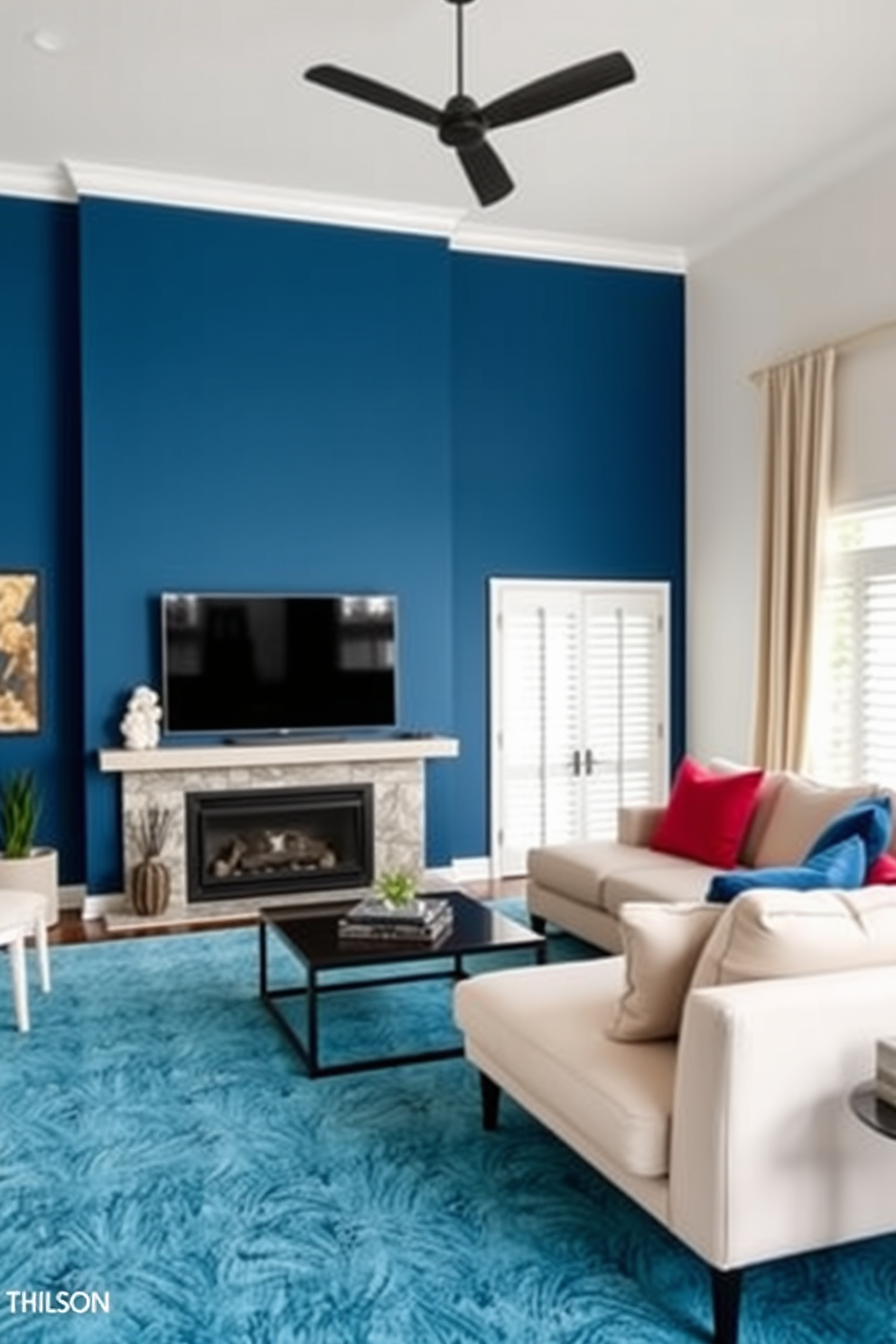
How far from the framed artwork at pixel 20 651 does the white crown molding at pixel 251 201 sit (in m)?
2.24

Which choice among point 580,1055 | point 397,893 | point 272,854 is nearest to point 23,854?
point 272,854

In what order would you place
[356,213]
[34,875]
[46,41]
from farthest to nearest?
1. [356,213]
2. [34,875]
3. [46,41]

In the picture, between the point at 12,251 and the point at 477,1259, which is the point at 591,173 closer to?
the point at 12,251

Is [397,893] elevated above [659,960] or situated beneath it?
situated beneath

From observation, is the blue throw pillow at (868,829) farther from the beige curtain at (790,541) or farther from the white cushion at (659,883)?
the beige curtain at (790,541)

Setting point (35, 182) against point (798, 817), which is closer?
point (798, 817)

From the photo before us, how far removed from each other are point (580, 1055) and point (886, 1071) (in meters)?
0.80

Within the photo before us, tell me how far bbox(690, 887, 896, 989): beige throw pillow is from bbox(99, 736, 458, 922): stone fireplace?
163 inches

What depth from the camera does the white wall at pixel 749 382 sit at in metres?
6.05

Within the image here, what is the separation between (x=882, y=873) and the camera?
3.51 metres

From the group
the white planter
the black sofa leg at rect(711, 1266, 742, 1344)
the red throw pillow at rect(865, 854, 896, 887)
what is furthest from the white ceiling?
the black sofa leg at rect(711, 1266, 742, 1344)

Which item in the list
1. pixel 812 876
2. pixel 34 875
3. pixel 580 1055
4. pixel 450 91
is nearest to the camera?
pixel 580 1055

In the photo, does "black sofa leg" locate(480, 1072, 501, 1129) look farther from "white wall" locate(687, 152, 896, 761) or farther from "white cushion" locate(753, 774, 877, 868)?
"white wall" locate(687, 152, 896, 761)

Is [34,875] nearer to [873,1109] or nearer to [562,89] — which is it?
[562,89]
